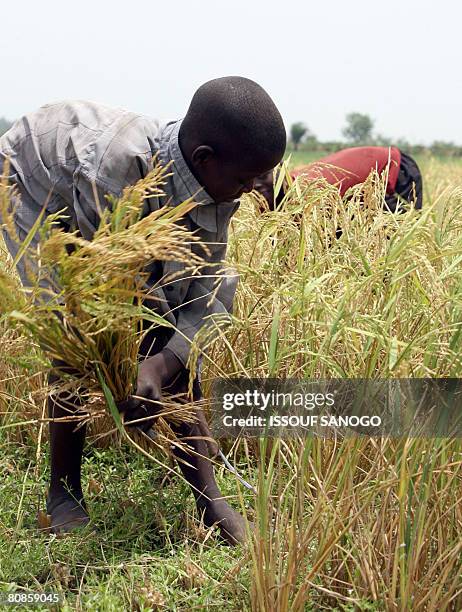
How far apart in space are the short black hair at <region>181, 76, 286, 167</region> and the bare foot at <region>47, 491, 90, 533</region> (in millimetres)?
1052

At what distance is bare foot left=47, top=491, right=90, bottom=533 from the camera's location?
227 cm

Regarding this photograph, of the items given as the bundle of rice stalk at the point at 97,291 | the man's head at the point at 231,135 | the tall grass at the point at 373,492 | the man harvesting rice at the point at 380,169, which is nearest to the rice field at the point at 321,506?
the tall grass at the point at 373,492

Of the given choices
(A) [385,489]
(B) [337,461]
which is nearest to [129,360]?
(B) [337,461]

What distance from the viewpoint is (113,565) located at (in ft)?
6.79

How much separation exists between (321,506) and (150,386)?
0.55 m

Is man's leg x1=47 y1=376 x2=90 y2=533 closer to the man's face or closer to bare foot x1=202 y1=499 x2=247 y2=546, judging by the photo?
bare foot x1=202 y1=499 x2=247 y2=546

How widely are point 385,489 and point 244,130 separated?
87 centimetres

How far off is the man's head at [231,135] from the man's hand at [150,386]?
45cm

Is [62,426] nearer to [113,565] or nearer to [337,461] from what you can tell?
[113,565]

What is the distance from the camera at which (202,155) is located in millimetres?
2020

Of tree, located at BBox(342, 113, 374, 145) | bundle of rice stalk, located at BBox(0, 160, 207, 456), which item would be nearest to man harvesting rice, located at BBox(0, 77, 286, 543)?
bundle of rice stalk, located at BBox(0, 160, 207, 456)

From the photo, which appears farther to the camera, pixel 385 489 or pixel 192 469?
pixel 192 469

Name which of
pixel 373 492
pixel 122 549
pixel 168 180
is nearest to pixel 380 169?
pixel 168 180

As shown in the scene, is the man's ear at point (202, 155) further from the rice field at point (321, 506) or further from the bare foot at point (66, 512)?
the bare foot at point (66, 512)
